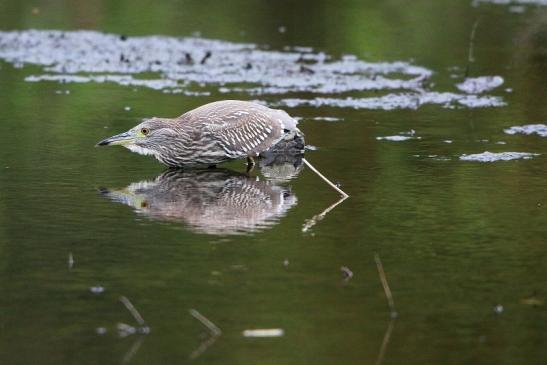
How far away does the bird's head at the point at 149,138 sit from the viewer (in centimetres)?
1138

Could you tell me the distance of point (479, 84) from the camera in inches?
637

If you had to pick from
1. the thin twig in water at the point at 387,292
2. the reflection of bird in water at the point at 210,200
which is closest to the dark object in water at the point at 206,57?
the reflection of bird in water at the point at 210,200

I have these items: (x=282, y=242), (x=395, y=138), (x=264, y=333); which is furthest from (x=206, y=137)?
(x=264, y=333)

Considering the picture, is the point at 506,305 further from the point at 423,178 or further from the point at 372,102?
the point at 372,102

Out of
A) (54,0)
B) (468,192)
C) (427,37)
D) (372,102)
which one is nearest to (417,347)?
(468,192)

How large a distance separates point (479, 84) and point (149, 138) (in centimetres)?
588

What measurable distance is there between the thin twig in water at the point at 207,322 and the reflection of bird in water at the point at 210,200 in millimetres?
1958

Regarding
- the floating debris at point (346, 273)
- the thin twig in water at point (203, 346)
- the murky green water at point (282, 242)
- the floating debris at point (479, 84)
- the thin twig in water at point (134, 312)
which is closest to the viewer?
the thin twig in water at point (203, 346)

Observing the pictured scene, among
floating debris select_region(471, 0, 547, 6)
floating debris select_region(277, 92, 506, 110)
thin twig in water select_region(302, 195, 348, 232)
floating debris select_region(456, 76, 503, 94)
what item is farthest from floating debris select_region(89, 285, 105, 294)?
floating debris select_region(471, 0, 547, 6)

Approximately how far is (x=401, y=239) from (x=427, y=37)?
39.3ft

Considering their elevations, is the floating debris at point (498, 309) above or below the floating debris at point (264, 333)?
below

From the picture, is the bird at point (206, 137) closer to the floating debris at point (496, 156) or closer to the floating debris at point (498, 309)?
the floating debris at point (496, 156)

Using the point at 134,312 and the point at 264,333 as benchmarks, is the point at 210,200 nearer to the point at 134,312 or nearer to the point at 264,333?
the point at 134,312

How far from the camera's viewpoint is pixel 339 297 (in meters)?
7.55
